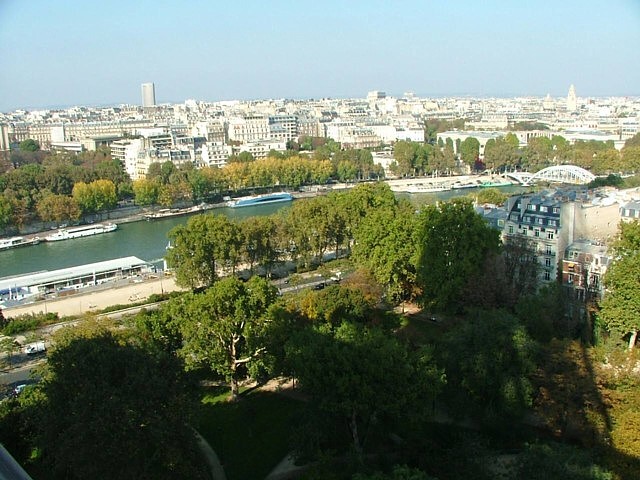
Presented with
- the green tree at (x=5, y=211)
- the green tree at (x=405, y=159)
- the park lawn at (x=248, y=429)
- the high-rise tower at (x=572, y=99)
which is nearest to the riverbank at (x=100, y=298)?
the park lawn at (x=248, y=429)

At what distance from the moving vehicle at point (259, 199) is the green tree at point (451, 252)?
9.87m

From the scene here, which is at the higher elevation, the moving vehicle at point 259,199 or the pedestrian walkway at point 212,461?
the moving vehicle at point 259,199

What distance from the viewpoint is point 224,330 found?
520 cm

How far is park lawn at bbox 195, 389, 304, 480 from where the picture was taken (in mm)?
4406

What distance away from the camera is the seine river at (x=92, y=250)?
11242 mm

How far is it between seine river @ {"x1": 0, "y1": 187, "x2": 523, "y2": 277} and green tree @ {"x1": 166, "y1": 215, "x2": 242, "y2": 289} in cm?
186

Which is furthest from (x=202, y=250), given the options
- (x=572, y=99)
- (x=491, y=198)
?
(x=572, y=99)

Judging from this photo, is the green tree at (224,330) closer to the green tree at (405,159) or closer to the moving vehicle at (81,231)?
the moving vehicle at (81,231)

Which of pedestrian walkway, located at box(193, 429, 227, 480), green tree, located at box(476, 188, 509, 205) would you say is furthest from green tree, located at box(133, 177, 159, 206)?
pedestrian walkway, located at box(193, 429, 227, 480)

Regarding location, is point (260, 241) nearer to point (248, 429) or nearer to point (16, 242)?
point (248, 429)

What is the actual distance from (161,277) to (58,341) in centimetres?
433

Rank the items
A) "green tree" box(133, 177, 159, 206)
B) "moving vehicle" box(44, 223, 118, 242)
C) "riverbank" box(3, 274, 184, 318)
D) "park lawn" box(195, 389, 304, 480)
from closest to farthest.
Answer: "park lawn" box(195, 389, 304, 480) → "riverbank" box(3, 274, 184, 318) → "moving vehicle" box(44, 223, 118, 242) → "green tree" box(133, 177, 159, 206)

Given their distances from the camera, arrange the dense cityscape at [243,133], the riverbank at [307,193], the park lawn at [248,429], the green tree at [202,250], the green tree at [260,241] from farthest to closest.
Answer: the dense cityscape at [243,133], the riverbank at [307,193], the green tree at [260,241], the green tree at [202,250], the park lawn at [248,429]

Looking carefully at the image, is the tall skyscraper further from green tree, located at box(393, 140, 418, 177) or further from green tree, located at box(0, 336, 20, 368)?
green tree, located at box(0, 336, 20, 368)
